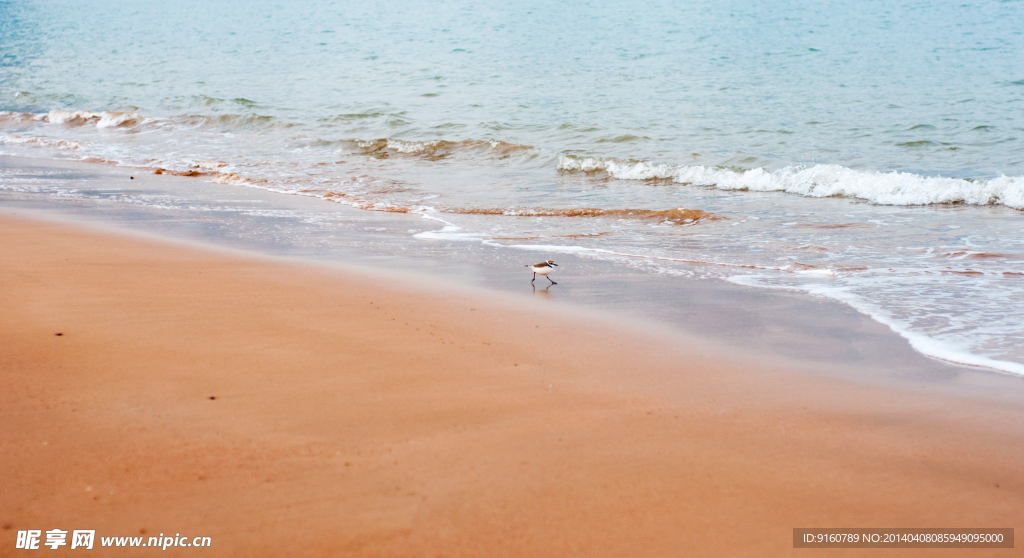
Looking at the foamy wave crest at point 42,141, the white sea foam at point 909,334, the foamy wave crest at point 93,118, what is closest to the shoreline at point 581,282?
the white sea foam at point 909,334

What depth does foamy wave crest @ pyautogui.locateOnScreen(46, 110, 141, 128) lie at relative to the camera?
685 inches

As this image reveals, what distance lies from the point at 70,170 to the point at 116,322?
9.15 m

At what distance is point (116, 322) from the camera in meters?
3.68

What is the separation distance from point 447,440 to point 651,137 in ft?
39.4

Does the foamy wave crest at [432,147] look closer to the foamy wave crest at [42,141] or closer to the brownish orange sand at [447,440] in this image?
the foamy wave crest at [42,141]

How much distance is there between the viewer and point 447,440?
266 cm

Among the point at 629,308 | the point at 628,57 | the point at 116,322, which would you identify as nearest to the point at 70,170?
the point at 116,322

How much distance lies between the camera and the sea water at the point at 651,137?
638 cm

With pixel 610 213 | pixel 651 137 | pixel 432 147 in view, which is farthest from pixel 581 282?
pixel 432 147

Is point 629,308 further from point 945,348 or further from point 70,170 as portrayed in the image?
point 70,170

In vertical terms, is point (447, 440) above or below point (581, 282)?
below

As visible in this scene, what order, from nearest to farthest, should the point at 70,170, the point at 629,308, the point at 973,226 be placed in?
1. the point at 629,308
2. the point at 973,226
3. the point at 70,170

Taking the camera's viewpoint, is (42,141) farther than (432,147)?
Yes

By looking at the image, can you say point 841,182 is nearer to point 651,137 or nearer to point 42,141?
point 651,137
